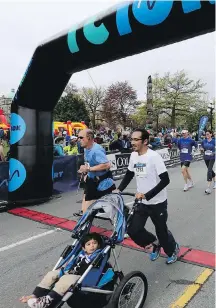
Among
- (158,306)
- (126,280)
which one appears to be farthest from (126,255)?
(126,280)

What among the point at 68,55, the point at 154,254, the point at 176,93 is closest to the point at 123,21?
the point at 68,55

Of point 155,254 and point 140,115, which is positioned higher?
point 140,115

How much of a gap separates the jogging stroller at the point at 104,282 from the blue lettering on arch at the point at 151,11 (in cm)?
292

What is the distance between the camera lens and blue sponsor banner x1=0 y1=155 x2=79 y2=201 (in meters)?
7.40

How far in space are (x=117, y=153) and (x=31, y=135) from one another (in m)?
5.68

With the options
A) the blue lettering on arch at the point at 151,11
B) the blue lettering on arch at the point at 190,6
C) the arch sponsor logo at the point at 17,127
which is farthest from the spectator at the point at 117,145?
the blue lettering on arch at the point at 190,6

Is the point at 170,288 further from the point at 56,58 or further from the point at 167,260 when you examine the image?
the point at 56,58

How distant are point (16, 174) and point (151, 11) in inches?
190

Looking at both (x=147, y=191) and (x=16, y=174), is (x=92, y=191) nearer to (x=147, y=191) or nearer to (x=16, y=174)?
(x=147, y=191)

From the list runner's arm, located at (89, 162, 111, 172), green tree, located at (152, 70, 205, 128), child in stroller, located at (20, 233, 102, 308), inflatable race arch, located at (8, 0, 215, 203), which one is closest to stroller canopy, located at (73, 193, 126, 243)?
child in stroller, located at (20, 233, 102, 308)

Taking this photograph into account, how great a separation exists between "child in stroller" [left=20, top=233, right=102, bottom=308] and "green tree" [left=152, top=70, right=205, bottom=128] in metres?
42.1

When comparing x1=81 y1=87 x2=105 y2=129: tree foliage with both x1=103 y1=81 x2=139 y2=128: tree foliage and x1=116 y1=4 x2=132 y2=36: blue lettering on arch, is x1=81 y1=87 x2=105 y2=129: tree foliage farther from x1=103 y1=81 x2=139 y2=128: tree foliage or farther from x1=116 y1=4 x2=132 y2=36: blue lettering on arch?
x1=116 y1=4 x2=132 y2=36: blue lettering on arch

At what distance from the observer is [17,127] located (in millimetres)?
7328

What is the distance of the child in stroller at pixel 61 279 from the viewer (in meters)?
2.66
